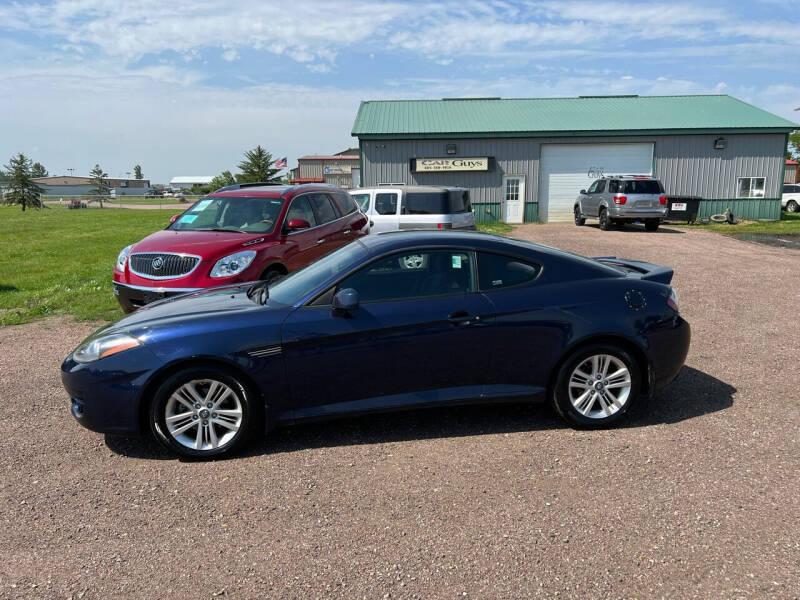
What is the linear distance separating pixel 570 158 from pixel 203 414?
84.0 ft

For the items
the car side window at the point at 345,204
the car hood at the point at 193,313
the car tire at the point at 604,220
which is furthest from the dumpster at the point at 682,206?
the car hood at the point at 193,313

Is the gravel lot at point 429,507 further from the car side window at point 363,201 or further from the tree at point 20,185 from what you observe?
the tree at point 20,185

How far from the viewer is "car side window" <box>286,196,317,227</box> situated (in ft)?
28.7

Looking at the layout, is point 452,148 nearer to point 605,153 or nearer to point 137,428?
point 605,153

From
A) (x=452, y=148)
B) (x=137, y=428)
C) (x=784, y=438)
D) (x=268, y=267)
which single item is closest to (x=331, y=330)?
(x=137, y=428)

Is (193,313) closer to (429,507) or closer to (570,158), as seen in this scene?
(429,507)

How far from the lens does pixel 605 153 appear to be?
89.0 ft

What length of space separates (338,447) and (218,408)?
2.79 feet

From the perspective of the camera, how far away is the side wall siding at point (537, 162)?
2700 centimetres

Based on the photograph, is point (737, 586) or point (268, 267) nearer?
point (737, 586)

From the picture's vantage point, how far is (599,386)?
15.1 ft

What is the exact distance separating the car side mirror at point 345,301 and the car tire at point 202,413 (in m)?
0.80

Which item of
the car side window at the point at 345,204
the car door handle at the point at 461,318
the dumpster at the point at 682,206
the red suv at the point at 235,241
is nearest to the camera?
the car door handle at the point at 461,318

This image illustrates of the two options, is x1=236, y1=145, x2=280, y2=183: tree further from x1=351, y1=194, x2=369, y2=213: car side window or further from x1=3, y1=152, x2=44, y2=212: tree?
x1=351, y1=194, x2=369, y2=213: car side window
